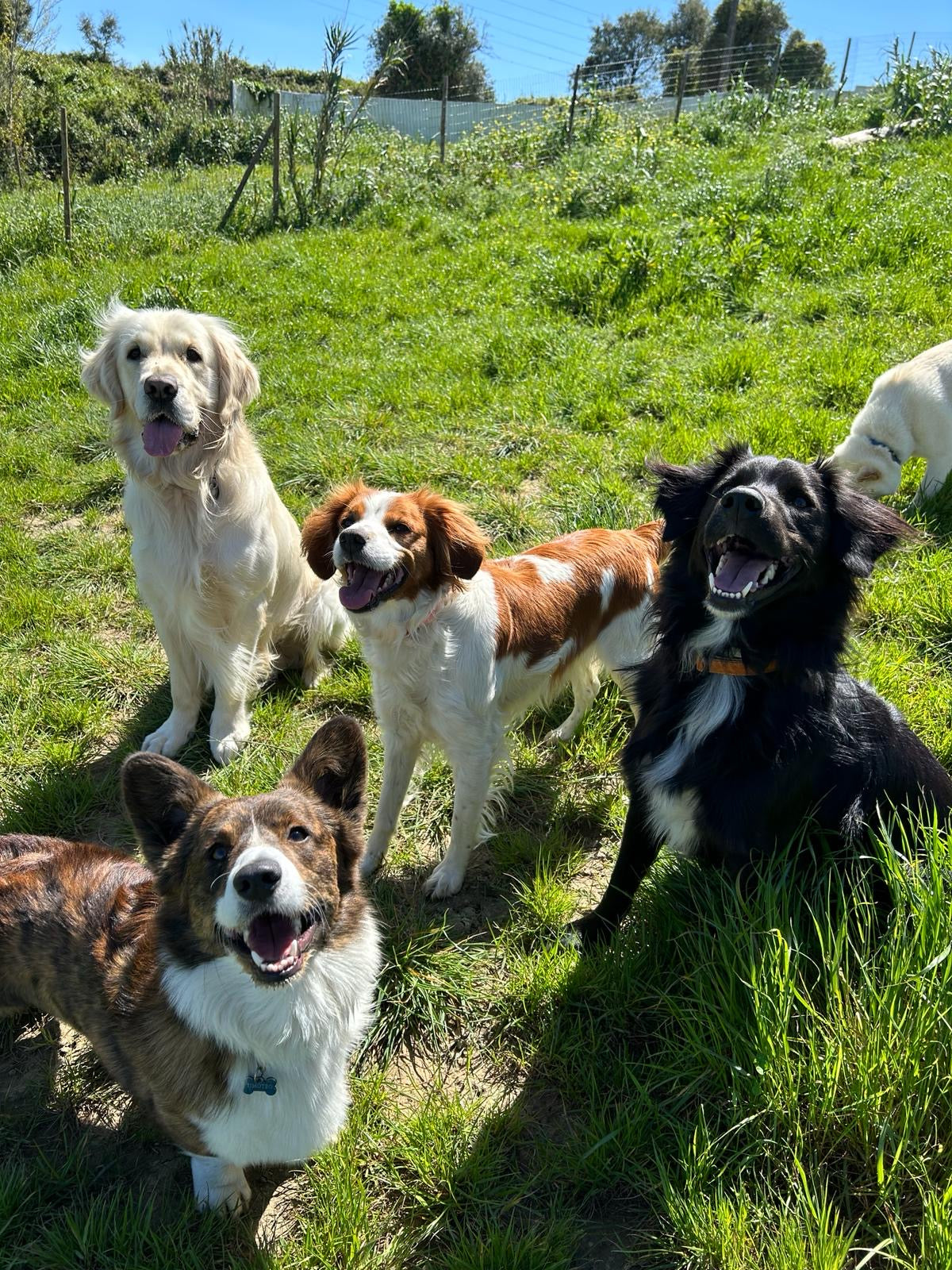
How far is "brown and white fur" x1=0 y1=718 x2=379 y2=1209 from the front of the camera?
1.94m

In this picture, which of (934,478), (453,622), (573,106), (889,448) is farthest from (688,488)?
(573,106)

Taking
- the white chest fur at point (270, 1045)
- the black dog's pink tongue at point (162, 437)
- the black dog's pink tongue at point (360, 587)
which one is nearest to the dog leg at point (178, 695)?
the black dog's pink tongue at point (162, 437)

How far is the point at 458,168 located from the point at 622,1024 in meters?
13.3

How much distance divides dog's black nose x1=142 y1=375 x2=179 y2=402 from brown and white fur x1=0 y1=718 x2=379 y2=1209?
194cm

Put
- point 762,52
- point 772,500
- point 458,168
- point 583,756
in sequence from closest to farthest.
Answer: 1. point 772,500
2. point 583,756
3. point 458,168
4. point 762,52

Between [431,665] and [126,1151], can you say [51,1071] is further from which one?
[431,665]

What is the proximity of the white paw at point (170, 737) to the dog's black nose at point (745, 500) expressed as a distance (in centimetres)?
283

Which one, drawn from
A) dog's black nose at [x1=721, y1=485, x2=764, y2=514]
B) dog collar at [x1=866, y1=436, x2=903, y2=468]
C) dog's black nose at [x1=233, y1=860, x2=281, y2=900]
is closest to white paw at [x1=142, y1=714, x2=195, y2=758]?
dog's black nose at [x1=233, y1=860, x2=281, y2=900]

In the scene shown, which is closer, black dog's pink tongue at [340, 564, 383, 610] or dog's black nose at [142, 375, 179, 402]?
black dog's pink tongue at [340, 564, 383, 610]

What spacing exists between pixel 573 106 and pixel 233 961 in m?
16.7

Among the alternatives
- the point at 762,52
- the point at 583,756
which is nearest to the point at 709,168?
the point at 583,756

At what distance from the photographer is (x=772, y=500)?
223cm

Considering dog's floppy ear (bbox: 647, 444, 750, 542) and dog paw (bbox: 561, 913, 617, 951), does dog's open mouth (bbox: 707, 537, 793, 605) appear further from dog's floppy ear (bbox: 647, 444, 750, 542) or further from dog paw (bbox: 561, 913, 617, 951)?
dog paw (bbox: 561, 913, 617, 951)

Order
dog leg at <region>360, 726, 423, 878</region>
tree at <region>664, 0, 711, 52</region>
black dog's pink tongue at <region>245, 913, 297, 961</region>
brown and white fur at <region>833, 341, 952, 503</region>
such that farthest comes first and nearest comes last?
tree at <region>664, 0, 711, 52</region>
brown and white fur at <region>833, 341, 952, 503</region>
dog leg at <region>360, 726, 423, 878</region>
black dog's pink tongue at <region>245, 913, 297, 961</region>
